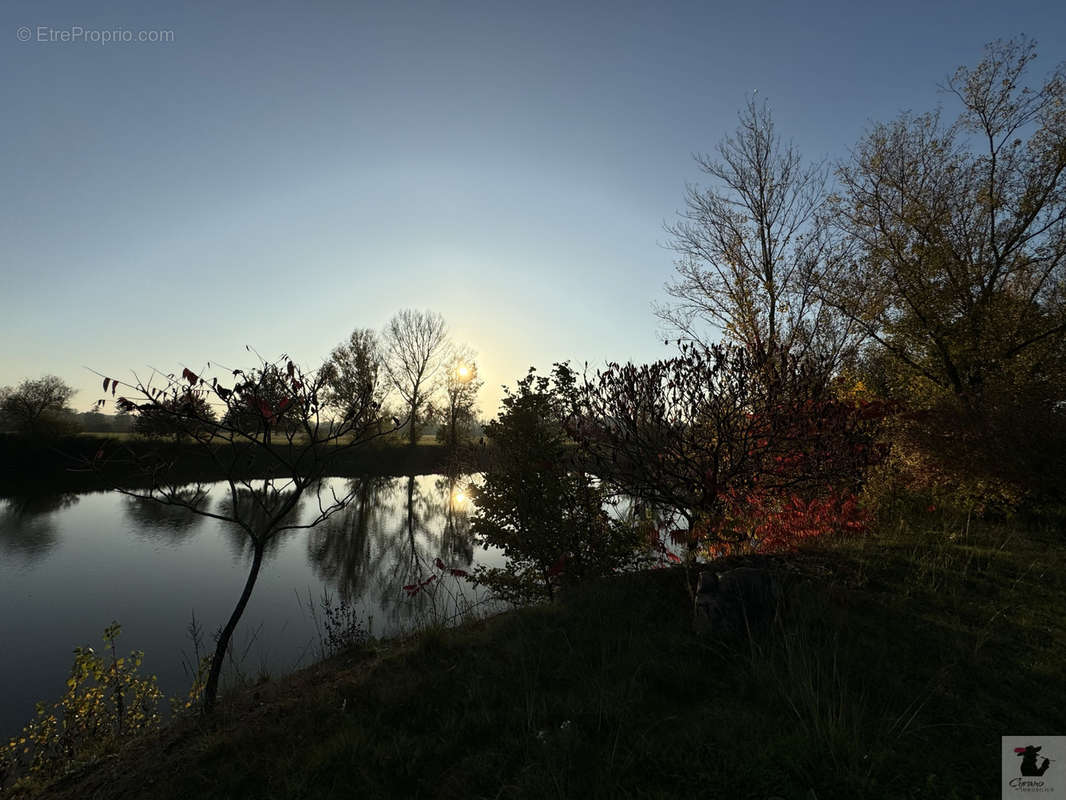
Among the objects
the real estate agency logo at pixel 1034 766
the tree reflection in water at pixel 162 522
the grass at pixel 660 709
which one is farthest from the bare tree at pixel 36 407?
the real estate agency logo at pixel 1034 766

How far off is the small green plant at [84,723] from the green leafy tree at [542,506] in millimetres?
5144

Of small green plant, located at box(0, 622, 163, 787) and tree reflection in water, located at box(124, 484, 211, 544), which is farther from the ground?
tree reflection in water, located at box(124, 484, 211, 544)

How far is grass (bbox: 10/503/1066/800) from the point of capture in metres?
2.83

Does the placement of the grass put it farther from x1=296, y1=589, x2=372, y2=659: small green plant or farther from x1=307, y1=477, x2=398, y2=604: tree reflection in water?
x1=307, y1=477, x2=398, y2=604: tree reflection in water

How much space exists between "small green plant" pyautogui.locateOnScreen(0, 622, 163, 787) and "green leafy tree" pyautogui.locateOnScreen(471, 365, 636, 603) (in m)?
5.14

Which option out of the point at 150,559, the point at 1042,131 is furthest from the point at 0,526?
the point at 1042,131

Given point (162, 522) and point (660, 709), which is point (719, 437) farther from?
point (162, 522)

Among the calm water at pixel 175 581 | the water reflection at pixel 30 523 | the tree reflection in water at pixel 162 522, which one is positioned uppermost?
the water reflection at pixel 30 523

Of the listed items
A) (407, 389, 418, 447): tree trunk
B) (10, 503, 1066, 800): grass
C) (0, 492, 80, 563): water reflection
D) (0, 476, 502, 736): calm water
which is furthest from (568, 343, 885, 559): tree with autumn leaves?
(407, 389, 418, 447): tree trunk

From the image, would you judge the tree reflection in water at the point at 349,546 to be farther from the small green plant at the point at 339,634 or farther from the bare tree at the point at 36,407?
the bare tree at the point at 36,407

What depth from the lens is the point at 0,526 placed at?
17406 mm

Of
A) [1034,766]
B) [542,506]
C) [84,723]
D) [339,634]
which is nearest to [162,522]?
[84,723]

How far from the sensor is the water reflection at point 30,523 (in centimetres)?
1449

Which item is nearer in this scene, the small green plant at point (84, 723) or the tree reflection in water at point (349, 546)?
the small green plant at point (84, 723)
